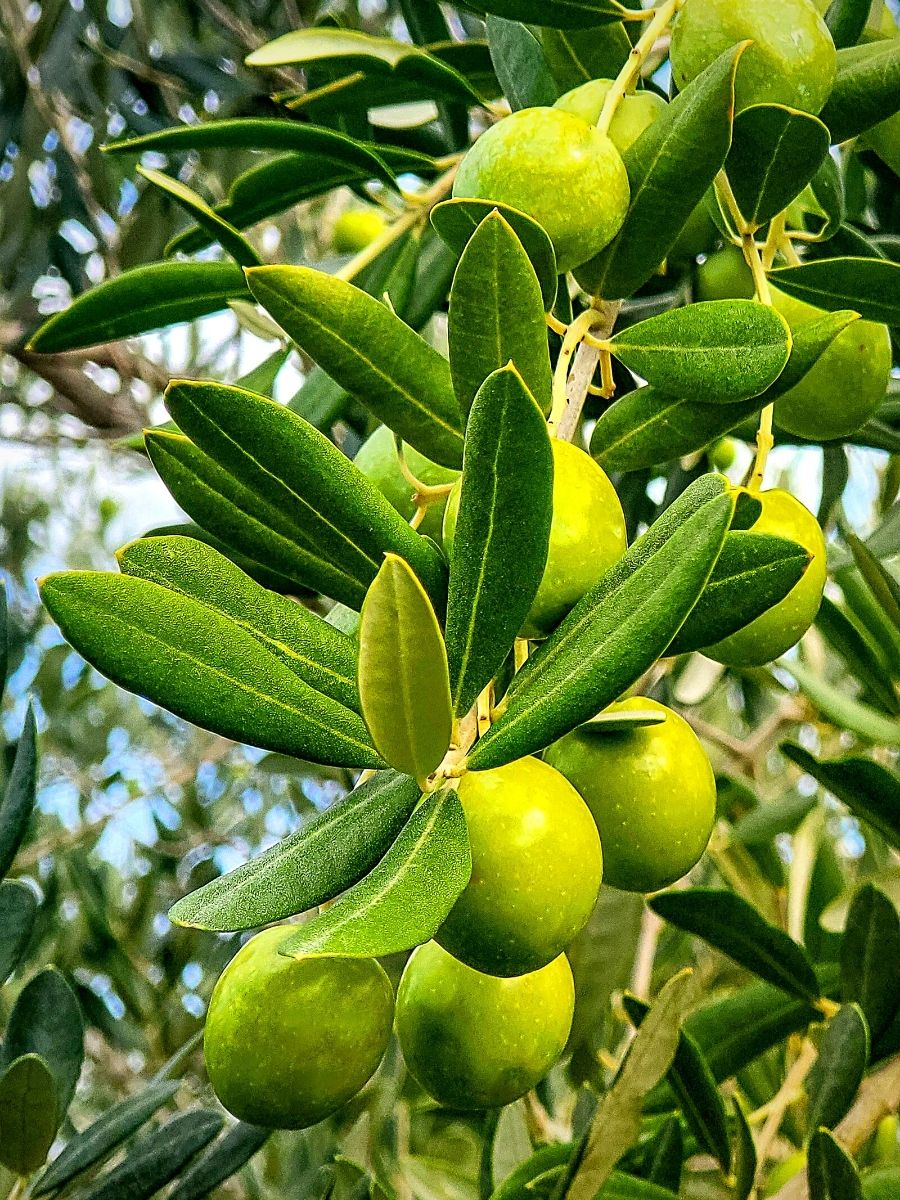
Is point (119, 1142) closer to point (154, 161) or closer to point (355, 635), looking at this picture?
point (355, 635)

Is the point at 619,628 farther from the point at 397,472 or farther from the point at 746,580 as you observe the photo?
the point at 397,472

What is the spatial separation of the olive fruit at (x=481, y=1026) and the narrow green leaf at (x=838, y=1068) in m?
0.42

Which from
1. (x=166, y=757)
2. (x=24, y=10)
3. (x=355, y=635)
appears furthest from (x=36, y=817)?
(x=355, y=635)

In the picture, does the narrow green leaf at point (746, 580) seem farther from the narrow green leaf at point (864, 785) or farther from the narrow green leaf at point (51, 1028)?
the narrow green leaf at point (51, 1028)

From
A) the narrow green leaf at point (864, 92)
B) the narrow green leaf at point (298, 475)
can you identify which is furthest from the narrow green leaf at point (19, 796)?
the narrow green leaf at point (864, 92)

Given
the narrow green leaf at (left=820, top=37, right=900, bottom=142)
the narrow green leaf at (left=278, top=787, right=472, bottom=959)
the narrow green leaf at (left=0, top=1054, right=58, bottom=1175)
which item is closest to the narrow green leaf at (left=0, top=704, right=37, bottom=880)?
the narrow green leaf at (left=0, top=1054, right=58, bottom=1175)

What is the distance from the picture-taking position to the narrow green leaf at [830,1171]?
1.02 m

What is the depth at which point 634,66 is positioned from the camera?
0.94 m

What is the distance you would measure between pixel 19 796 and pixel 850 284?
2.98 ft

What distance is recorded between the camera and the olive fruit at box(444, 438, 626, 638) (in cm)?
74

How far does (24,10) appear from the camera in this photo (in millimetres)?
2867

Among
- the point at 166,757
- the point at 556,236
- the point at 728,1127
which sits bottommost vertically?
the point at 166,757

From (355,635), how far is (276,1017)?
26 centimetres

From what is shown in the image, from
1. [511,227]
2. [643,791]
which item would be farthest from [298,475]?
[643,791]
